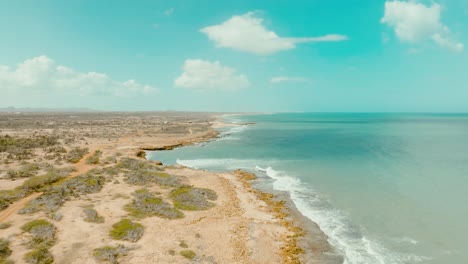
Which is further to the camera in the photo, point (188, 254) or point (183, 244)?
point (183, 244)

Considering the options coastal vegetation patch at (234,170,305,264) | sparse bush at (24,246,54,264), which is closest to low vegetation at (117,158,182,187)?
coastal vegetation patch at (234,170,305,264)

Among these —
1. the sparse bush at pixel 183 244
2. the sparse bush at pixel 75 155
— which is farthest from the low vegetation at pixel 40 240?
the sparse bush at pixel 75 155

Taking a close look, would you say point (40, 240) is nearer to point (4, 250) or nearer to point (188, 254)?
point (4, 250)

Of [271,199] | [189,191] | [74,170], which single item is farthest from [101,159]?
[271,199]

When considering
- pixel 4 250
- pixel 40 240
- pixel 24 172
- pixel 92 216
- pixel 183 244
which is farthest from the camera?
pixel 24 172

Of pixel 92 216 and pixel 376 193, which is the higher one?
pixel 92 216

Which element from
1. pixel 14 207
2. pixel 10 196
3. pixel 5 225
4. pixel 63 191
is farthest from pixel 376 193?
pixel 10 196

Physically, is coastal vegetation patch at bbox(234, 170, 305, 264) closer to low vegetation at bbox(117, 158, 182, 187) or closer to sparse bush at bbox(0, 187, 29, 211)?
low vegetation at bbox(117, 158, 182, 187)

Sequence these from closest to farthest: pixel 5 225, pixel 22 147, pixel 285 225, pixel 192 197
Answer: pixel 5 225 < pixel 285 225 < pixel 192 197 < pixel 22 147
